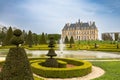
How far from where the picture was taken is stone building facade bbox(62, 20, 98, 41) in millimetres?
109688

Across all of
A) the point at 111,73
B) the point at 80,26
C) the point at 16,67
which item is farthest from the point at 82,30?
the point at 16,67

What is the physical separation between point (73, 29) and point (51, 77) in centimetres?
10008

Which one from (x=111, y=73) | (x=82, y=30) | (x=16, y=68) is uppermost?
(x=82, y=30)

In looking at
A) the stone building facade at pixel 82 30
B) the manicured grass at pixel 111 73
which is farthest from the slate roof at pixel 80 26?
the manicured grass at pixel 111 73

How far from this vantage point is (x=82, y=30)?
11106 centimetres

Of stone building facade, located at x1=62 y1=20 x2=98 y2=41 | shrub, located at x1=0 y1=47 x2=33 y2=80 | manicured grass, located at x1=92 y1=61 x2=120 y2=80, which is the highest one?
stone building facade, located at x1=62 y1=20 x2=98 y2=41

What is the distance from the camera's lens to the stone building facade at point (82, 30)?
360 ft

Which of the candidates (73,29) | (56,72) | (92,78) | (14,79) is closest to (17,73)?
(14,79)

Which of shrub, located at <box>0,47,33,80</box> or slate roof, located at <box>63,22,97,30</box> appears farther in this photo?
slate roof, located at <box>63,22,97,30</box>

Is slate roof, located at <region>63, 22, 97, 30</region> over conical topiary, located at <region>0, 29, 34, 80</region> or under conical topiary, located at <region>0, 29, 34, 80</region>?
over

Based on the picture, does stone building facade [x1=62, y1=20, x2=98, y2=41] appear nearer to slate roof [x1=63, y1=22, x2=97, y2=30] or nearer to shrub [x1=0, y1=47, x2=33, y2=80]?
slate roof [x1=63, y1=22, x2=97, y2=30]

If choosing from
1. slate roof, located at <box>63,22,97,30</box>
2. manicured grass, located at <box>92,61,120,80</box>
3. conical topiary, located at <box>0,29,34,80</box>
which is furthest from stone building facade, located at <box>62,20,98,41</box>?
conical topiary, located at <box>0,29,34,80</box>

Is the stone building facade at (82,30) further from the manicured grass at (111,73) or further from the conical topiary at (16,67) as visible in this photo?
the conical topiary at (16,67)

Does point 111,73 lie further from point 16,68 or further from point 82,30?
point 82,30
